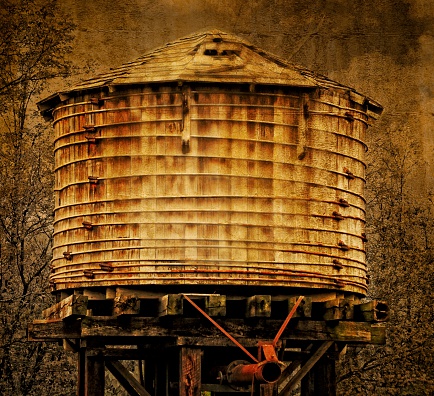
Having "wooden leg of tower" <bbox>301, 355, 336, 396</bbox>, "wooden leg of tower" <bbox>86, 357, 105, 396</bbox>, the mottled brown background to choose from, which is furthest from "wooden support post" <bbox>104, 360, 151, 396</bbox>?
the mottled brown background

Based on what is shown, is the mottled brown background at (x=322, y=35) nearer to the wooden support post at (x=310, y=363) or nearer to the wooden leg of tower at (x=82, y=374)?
the wooden leg of tower at (x=82, y=374)

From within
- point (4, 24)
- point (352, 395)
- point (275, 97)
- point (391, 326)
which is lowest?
point (352, 395)

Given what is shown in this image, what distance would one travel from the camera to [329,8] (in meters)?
28.1

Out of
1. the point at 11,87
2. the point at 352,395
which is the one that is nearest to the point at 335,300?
the point at 352,395

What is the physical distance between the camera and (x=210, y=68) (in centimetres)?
1300

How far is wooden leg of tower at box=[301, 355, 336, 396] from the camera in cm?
1388

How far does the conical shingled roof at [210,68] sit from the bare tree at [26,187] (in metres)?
10.8

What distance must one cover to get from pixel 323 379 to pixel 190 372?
2501 mm

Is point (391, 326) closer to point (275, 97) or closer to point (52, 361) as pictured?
point (52, 361)

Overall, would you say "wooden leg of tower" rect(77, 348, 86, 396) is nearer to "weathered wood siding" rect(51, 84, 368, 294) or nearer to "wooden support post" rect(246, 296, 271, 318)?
"weathered wood siding" rect(51, 84, 368, 294)

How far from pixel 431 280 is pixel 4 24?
43.0 feet

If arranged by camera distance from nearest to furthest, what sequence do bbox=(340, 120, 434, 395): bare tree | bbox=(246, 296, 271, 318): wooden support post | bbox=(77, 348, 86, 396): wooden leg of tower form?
bbox=(246, 296, 271, 318): wooden support post, bbox=(77, 348, 86, 396): wooden leg of tower, bbox=(340, 120, 434, 395): bare tree

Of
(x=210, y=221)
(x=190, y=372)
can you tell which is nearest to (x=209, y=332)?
(x=190, y=372)

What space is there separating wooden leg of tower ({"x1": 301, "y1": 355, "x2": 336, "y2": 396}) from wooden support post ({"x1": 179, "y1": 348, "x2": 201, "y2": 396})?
230 cm
